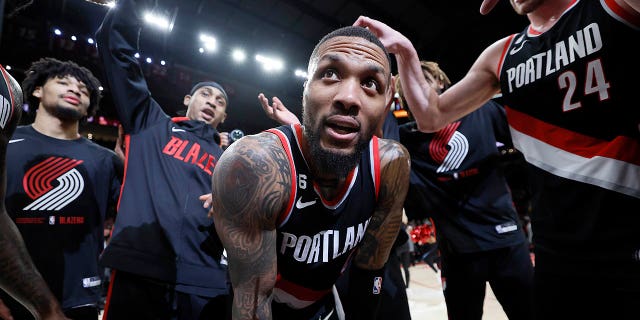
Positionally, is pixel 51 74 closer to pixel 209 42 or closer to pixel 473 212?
pixel 473 212

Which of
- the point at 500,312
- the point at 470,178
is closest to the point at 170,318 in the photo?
the point at 470,178

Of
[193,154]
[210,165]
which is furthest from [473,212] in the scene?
[193,154]

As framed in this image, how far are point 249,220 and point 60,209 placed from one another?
75.5 inches

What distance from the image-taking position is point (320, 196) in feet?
4.85

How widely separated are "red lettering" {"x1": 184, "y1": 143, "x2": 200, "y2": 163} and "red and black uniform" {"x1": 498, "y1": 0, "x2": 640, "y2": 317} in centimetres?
207

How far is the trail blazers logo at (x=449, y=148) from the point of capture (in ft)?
8.07

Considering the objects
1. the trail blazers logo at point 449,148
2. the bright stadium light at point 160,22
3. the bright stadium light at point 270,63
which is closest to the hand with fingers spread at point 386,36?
the trail blazers logo at point 449,148

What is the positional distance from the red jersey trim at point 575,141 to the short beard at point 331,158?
2.75ft

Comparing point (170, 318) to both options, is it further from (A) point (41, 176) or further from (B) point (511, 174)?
(B) point (511, 174)

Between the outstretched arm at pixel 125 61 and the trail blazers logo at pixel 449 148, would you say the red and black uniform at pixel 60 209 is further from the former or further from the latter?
the trail blazers logo at pixel 449 148

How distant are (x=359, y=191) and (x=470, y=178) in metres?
1.24

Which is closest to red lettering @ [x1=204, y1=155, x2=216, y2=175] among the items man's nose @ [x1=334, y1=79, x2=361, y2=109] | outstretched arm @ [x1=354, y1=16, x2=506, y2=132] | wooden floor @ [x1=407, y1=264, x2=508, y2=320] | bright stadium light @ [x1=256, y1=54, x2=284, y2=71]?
man's nose @ [x1=334, y1=79, x2=361, y2=109]

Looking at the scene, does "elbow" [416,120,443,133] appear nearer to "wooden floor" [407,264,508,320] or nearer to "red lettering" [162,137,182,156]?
"red lettering" [162,137,182,156]

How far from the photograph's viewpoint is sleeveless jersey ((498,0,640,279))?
122 centimetres
